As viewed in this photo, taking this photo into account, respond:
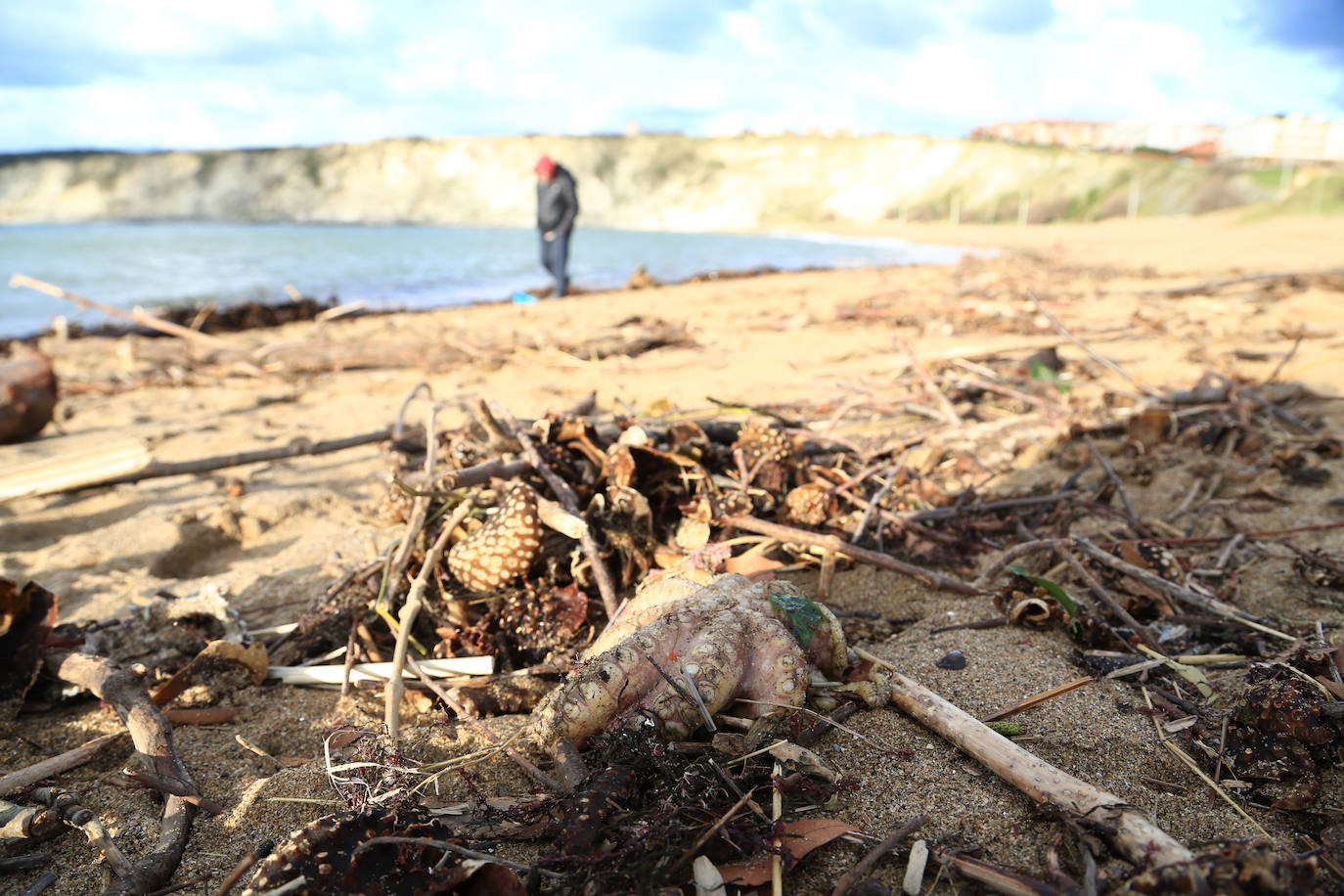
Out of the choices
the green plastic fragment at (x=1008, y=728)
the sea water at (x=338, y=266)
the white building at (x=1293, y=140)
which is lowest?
the green plastic fragment at (x=1008, y=728)

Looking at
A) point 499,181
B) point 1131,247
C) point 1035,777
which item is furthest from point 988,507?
point 499,181

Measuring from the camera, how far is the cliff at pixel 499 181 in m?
59.4

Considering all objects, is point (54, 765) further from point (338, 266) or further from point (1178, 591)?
point (338, 266)

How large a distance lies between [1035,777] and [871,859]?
0.37 metres

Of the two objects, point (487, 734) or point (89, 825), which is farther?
point (487, 734)

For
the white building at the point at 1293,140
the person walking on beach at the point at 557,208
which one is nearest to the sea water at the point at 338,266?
the person walking on beach at the point at 557,208

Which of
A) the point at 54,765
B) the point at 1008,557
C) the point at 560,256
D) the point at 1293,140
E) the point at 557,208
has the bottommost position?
the point at 54,765

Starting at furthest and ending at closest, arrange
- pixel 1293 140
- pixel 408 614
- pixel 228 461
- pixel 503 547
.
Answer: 1. pixel 1293 140
2. pixel 228 461
3. pixel 503 547
4. pixel 408 614

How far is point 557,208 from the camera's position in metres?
11.8

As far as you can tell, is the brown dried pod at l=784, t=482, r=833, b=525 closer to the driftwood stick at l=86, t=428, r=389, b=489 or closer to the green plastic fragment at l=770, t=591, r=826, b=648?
the green plastic fragment at l=770, t=591, r=826, b=648

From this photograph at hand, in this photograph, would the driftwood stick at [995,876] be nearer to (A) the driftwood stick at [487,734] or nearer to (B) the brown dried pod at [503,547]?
(A) the driftwood stick at [487,734]

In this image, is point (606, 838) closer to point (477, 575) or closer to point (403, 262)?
point (477, 575)

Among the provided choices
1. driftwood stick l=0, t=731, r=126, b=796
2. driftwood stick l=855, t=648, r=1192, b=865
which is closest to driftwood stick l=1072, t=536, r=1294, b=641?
driftwood stick l=855, t=648, r=1192, b=865

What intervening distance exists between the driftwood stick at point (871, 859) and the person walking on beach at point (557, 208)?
37.7ft
